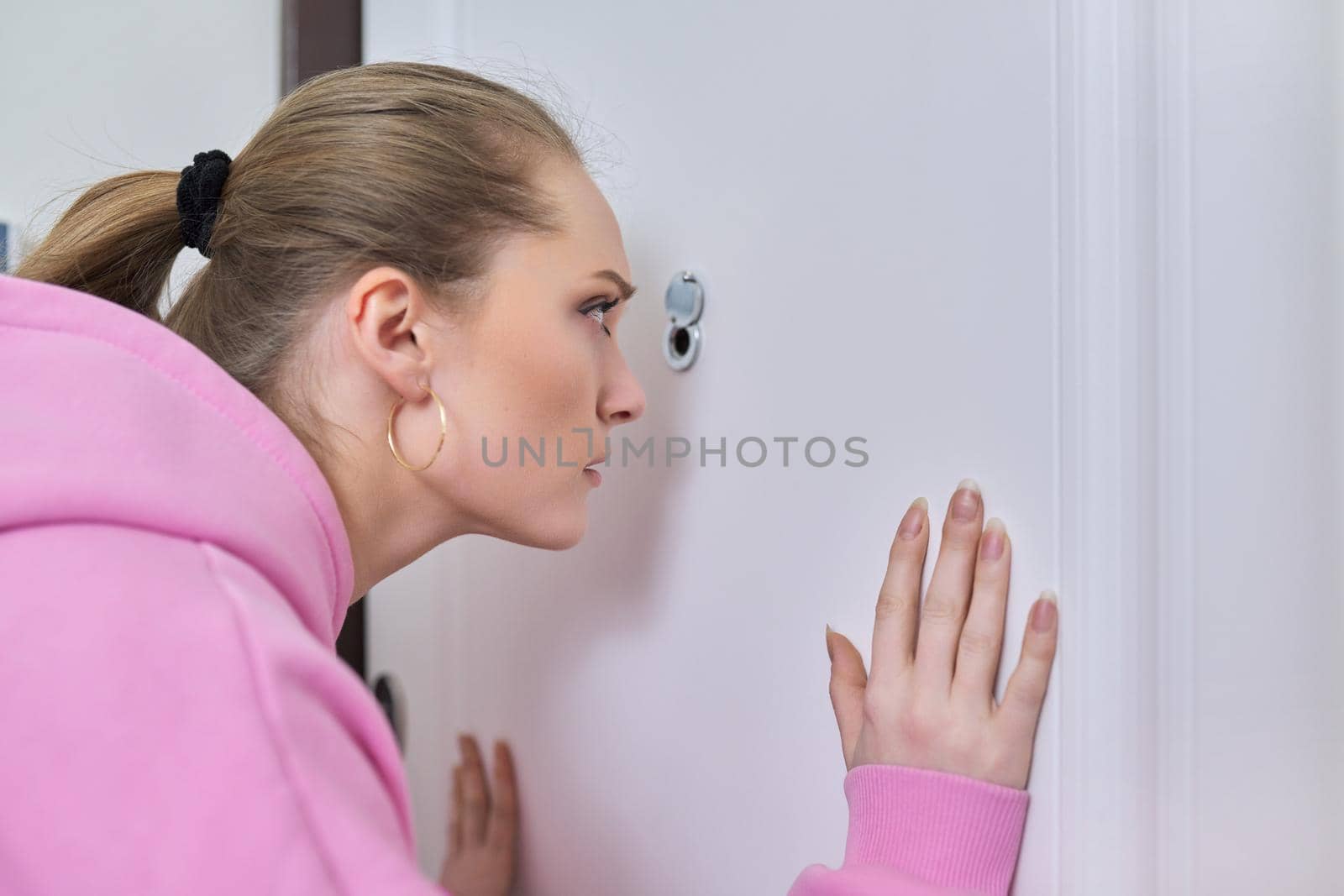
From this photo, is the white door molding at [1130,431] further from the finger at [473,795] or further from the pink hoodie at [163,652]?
the finger at [473,795]

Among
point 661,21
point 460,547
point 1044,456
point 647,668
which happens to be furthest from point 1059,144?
point 460,547

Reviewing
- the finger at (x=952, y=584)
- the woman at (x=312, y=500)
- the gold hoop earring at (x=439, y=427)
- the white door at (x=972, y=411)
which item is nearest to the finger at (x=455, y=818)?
the white door at (x=972, y=411)

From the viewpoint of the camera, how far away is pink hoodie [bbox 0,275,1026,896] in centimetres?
45

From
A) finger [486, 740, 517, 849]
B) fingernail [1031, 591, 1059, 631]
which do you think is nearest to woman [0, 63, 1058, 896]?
fingernail [1031, 591, 1059, 631]

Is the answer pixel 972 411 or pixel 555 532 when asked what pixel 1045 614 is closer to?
pixel 972 411

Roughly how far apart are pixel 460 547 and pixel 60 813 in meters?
0.80

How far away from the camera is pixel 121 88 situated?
50.7 inches

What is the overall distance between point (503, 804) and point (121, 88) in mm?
958

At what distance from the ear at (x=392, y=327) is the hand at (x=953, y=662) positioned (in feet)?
1.18

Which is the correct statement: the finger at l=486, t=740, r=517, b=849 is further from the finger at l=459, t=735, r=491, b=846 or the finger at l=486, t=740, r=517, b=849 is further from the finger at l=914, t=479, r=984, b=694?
the finger at l=914, t=479, r=984, b=694

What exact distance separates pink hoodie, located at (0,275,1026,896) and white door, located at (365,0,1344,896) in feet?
0.44

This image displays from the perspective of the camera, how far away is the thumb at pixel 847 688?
0.75 metres

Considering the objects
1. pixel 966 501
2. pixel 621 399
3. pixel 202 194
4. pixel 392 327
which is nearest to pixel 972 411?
pixel 966 501

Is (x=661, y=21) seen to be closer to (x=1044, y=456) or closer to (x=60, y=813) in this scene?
(x=1044, y=456)
